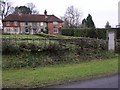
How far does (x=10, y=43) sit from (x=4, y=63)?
7.46 ft

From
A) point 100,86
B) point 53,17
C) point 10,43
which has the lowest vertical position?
point 100,86

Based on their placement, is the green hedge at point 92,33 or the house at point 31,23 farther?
the house at point 31,23

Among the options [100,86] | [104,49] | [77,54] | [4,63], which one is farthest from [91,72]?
Result: [104,49]

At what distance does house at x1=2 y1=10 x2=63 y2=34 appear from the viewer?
81.8 meters

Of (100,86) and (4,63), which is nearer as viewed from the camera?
(100,86)

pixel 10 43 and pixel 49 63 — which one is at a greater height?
pixel 10 43

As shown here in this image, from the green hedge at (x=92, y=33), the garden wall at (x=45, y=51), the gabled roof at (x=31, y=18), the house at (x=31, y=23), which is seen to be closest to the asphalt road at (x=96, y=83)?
the garden wall at (x=45, y=51)

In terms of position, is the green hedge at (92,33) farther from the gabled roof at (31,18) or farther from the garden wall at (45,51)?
the gabled roof at (31,18)

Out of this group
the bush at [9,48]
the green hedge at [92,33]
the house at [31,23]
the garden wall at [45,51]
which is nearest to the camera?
the garden wall at [45,51]

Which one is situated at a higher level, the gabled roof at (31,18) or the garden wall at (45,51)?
the gabled roof at (31,18)

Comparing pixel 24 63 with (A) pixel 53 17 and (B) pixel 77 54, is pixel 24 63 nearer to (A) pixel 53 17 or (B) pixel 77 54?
(B) pixel 77 54

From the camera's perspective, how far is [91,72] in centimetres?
1476

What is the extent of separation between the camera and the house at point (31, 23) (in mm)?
81812

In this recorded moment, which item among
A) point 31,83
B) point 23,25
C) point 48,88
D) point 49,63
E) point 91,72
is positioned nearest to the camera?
point 48,88
